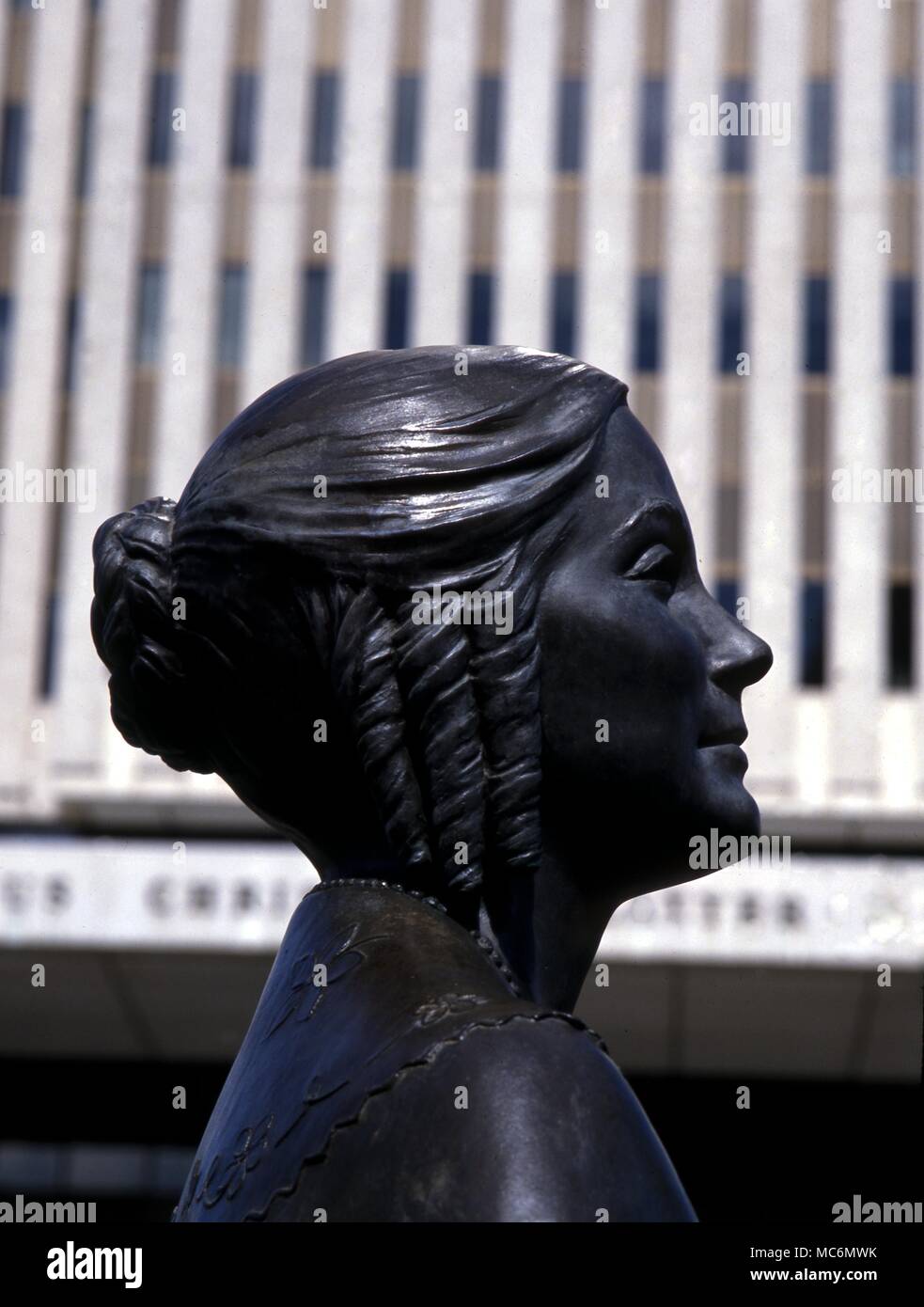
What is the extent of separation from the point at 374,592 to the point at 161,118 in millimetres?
28406

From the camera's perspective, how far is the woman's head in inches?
96.7

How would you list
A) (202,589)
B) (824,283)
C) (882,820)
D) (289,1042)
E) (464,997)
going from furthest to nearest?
(824,283), (882,820), (202,589), (289,1042), (464,997)

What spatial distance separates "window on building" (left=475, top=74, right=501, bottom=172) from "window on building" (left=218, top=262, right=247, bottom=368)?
3.62 m

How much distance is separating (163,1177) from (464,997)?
26.0 metres

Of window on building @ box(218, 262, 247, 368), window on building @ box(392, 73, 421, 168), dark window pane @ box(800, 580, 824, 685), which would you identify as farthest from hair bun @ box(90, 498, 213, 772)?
window on building @ box(392, 73, 421, 168)

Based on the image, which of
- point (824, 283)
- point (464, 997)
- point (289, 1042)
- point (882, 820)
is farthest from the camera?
point (824, 283)

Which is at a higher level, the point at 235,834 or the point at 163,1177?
the point at 235,834

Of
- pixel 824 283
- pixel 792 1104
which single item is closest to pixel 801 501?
pixel 824 283

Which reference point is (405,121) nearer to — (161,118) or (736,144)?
(161,118)

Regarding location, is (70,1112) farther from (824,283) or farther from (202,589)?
(202,589)

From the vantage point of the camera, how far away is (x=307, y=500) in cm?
254

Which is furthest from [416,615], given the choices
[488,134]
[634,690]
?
[488,134]

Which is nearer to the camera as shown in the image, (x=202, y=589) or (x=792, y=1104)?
(x=202, y=589)

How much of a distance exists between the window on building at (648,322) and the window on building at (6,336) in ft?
27.9
